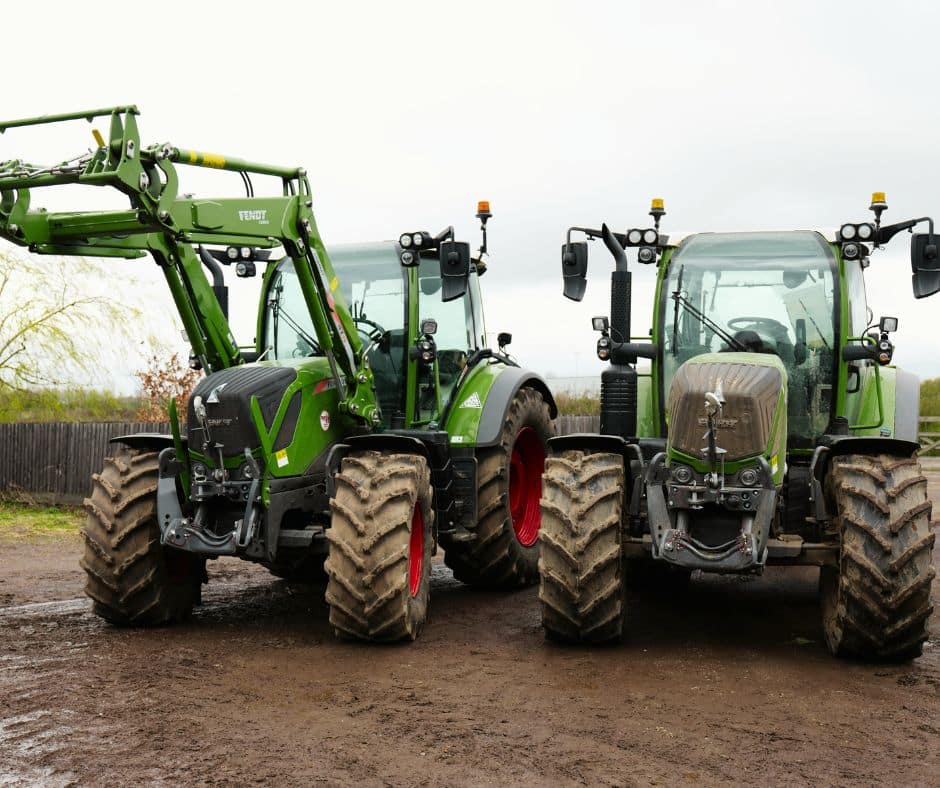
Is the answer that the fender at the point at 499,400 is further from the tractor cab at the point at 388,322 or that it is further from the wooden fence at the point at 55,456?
the wooden fence at the point at 55,456

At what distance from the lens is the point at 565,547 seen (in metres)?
6.62

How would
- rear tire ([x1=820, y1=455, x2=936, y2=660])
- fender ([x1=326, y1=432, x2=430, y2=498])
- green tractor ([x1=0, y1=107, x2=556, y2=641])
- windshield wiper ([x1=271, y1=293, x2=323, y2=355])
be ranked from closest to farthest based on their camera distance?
rear tire ([x1=820, y1=455, x2=936, y2=660]) → green tractor ([x1=0, y1=107, x2=556, y2=641]) → fender ([x1=326, y1=432, x2=430, y2=498]) → windshield wiper ([x1=271, y1=293, x2=323, y2=355])

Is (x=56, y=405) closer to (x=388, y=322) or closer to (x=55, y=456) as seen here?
(x=55, y=456)

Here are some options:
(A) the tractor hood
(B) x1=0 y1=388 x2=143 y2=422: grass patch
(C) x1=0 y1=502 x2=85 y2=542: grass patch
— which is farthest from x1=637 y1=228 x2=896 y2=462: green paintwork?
(B) x1=0 y1=388 x2=143 y2=422: grass patch

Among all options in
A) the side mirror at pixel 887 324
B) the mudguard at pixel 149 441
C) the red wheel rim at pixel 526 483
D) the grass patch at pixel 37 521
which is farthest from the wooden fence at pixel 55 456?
the side mirror at pixel 887 324

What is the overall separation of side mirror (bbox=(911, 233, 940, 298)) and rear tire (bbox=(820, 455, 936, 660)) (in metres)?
1.27

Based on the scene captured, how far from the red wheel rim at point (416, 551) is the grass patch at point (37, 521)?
25.3 ft

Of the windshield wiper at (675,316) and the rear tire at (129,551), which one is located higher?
the windshield wiper at (675,316)

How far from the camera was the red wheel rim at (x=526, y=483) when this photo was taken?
1002 cm

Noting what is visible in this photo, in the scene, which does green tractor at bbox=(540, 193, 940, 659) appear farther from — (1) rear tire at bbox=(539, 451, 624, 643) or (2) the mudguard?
(2) the mudguard

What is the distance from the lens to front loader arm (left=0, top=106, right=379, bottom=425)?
6.67m

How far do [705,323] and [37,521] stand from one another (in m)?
10.6

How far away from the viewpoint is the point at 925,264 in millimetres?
7215

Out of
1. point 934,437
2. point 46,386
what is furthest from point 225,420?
point 934,437
